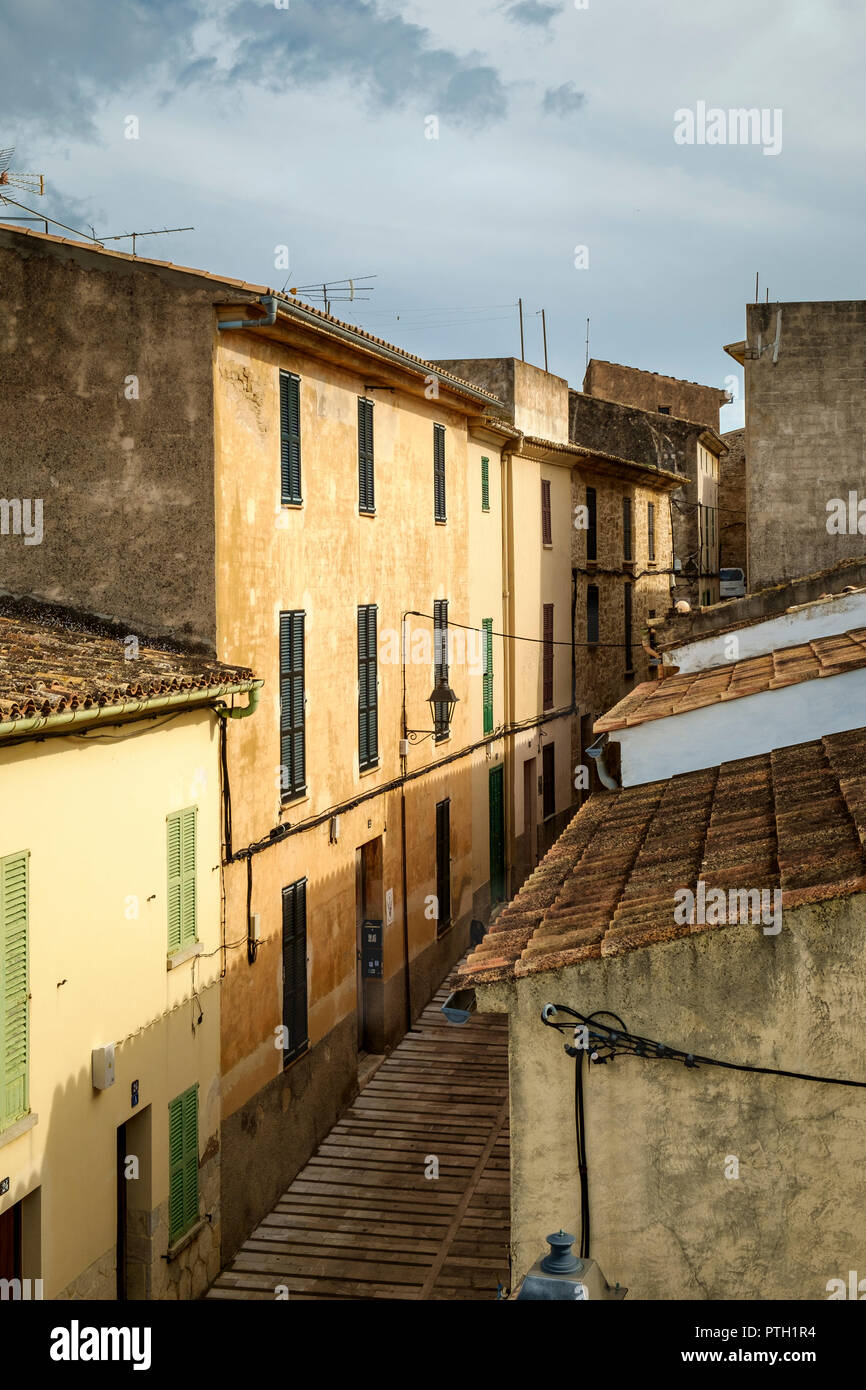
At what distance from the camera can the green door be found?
24266 millimetres

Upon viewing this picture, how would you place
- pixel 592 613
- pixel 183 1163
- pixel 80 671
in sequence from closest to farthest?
pixel 80 671 < pixel 183 1163 < pixel 592 613

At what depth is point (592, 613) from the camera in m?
31.2

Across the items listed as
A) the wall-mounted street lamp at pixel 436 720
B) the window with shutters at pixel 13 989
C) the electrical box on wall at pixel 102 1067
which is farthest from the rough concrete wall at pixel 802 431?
the window with shutters at pixel 13 989

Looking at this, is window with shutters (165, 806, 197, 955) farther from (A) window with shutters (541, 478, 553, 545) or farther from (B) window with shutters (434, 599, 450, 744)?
(A) window with shutters (541, 478, 553, 545)

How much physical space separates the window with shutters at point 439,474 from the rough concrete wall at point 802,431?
6.53 meters

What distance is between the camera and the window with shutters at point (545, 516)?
27391 millimetres

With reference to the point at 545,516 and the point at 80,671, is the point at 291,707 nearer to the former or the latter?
the point at 80,671

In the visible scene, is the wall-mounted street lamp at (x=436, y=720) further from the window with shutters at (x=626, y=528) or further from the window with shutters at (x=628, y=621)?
the window with shutters at (x=626, y=528)

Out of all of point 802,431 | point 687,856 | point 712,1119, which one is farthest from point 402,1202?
point 802,431

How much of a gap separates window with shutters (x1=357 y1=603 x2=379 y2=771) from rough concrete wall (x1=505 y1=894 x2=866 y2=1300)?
10417mm

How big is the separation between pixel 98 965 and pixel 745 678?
22.8ft

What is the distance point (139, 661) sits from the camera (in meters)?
11.4

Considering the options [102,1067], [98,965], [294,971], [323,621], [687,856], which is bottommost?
[294,971]

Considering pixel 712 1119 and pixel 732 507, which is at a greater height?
pixel 732 507
